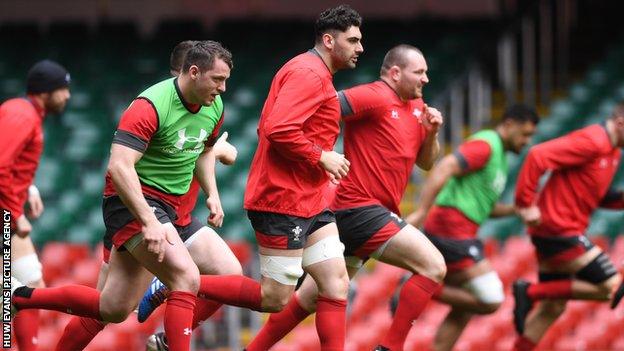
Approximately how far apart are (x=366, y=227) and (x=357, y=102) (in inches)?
32.0

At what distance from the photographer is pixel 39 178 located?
16.3 meters

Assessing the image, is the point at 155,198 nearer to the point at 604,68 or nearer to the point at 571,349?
the point at 571,349

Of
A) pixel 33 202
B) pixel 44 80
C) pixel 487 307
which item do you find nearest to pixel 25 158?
pixel 33 202

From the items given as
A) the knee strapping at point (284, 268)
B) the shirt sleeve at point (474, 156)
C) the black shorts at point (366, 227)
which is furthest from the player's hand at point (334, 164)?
the shirt sleeve at point (474, 156)

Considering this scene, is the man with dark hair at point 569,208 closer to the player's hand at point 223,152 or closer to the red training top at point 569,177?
the red training top at point 569,177

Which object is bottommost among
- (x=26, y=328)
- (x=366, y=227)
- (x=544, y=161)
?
(x=26, y=328)

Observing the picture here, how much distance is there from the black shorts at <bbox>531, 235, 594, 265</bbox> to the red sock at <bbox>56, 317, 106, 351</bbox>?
12.6ft

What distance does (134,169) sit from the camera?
26.2 feet

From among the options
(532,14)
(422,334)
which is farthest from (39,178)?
(532,14)

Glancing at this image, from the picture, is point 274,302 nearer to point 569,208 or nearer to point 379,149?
point 379,149

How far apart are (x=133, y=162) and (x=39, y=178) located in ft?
28.3

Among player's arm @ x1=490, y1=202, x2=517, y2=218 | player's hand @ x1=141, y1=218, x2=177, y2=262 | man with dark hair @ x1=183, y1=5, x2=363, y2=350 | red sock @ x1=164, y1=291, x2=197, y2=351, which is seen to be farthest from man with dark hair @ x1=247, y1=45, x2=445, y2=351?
player's arm @ x1=490, y1=202, x2=517, y2=218

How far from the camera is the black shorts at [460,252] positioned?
1084 centimetres

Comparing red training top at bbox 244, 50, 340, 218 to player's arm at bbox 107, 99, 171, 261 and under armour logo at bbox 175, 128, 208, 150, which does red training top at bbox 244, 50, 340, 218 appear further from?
player's arm at bbox 107, 99, 171, 261
